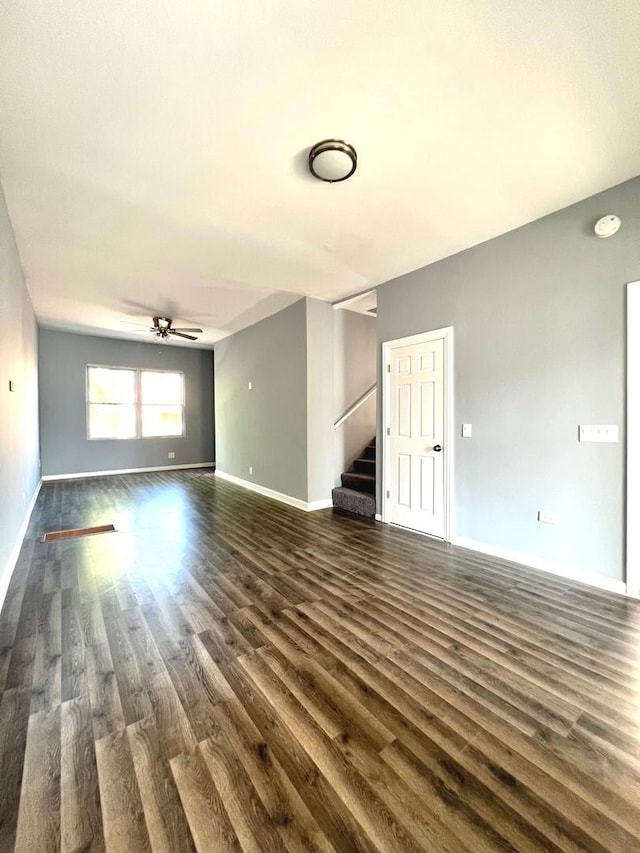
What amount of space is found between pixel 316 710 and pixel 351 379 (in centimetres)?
438

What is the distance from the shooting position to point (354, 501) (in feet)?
15.6

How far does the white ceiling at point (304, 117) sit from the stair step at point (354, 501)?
288cm

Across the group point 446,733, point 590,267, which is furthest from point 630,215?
point 446,733

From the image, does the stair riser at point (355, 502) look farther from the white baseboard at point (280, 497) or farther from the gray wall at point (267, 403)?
the gray wall at point (267, 403)

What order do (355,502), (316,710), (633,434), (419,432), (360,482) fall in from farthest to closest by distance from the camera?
(360,482), (355,502), (419,432), (633,434), (316,710)

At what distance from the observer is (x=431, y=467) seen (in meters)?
3.76

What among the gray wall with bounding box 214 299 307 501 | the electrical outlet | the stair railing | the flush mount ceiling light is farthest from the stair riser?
the flush mount ceiling light

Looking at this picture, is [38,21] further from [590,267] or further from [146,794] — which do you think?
[590,267]

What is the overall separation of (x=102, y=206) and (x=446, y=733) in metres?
3.84

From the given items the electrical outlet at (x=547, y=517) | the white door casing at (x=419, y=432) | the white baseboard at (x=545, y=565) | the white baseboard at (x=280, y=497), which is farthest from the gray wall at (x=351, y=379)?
the electrical outlet at (x=547, y=517)

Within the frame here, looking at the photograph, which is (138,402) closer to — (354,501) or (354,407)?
(354,407)

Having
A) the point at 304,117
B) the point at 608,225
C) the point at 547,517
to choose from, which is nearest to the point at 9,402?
the point at 304,117

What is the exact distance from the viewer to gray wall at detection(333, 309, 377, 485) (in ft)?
17.3

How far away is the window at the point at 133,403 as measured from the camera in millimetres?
7621
